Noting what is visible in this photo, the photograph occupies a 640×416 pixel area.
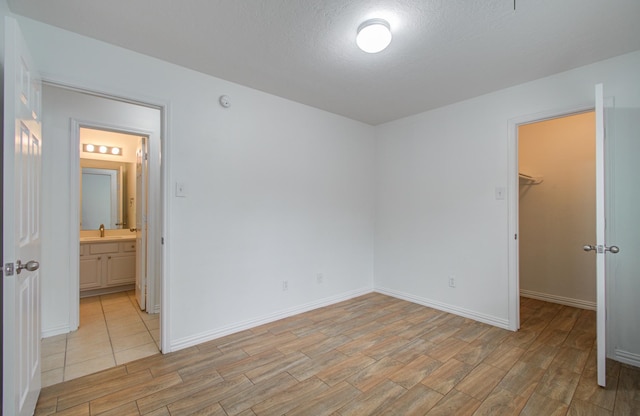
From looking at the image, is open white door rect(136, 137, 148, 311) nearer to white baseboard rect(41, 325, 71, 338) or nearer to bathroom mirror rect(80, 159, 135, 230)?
white baseboard rect(41, 325, 71, 338)

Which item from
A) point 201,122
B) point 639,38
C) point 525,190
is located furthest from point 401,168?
point 201,122

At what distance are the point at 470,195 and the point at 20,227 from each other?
372cm

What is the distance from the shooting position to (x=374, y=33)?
6.09ft

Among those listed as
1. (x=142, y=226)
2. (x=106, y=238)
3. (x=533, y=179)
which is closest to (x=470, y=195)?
(x=533, y=179)

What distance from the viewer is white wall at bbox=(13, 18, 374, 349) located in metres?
2.27

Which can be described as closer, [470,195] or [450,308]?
[470,195]

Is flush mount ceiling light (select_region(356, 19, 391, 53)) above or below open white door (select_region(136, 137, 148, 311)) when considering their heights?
above

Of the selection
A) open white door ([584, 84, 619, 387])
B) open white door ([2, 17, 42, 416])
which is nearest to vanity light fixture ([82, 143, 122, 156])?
open white door ([2, 17, 42, 416])

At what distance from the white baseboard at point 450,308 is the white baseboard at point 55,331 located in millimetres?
3656

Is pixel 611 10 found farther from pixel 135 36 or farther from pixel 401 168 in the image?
pixel 135 36

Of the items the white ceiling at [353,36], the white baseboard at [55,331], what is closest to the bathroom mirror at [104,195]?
the white baseboard at [55,331]

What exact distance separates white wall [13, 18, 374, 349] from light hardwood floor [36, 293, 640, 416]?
426 millimetres

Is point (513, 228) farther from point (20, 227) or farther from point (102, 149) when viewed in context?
point (102, 149)

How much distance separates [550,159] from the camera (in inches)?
147
